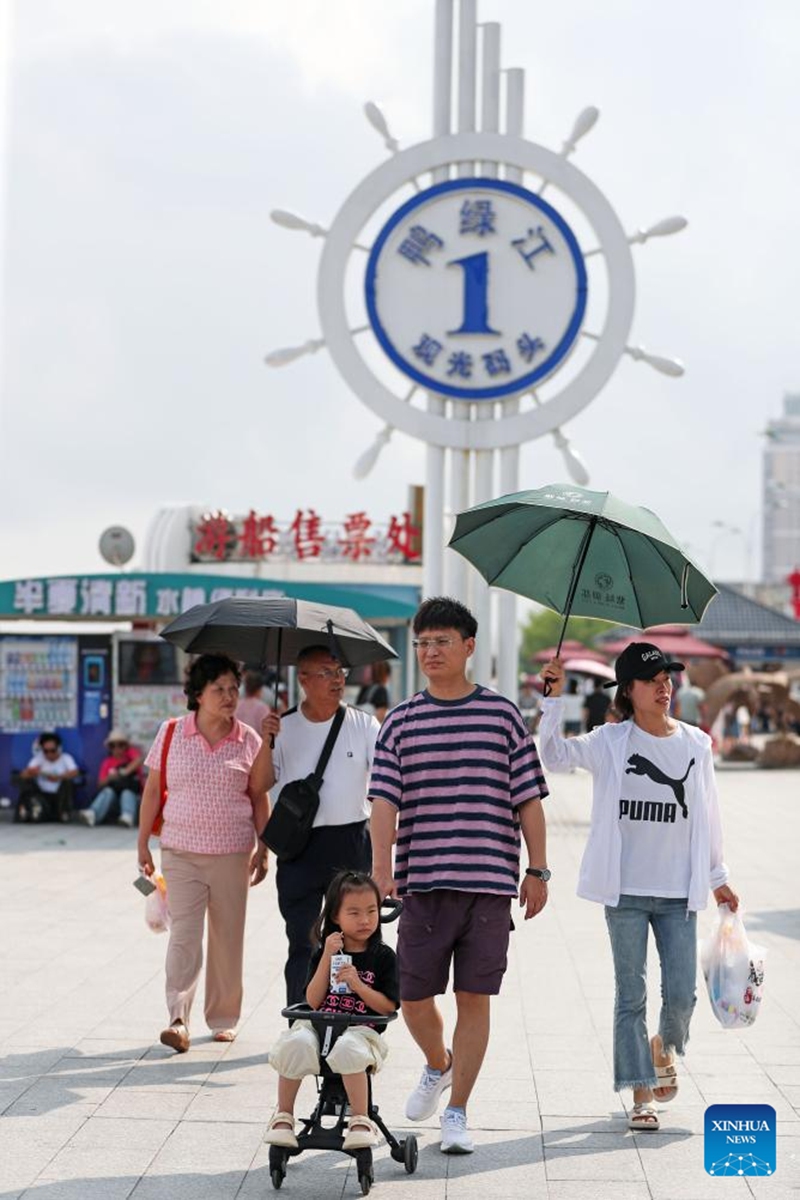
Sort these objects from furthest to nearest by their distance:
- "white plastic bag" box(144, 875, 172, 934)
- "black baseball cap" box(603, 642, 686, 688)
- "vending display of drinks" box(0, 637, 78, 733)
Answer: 1. "vending display of drinks" box(0, 637, 78, 733)
2. "white plastic bag" box(144, 875, 172, 934)
3. "black baseball cap" box(603, 642, 686, 688)

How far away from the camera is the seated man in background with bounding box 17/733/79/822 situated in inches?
700

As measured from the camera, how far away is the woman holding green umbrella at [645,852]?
5.94 m

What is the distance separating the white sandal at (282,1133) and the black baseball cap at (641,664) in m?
1.87

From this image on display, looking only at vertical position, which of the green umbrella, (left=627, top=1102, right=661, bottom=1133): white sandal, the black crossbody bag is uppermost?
the green umbrella

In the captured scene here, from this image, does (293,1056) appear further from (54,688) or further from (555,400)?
(555,400)

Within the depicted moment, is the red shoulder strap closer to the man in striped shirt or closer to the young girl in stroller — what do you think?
the man in striped shirt

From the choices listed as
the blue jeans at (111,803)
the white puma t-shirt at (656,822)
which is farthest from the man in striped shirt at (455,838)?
the blue jeans at (111,803)

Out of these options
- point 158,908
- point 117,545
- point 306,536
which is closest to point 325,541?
point 306,536

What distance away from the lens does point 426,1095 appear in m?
5.87

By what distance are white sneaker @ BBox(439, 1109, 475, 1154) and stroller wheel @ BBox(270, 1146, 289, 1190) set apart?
0.65m

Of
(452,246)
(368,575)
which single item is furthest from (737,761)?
(452,246)

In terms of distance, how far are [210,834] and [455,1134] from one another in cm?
205

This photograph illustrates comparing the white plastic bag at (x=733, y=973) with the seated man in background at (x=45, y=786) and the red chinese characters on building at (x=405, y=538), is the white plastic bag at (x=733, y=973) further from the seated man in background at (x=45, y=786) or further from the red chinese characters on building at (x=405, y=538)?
the red chinese characters on building at (x=405, y=538)

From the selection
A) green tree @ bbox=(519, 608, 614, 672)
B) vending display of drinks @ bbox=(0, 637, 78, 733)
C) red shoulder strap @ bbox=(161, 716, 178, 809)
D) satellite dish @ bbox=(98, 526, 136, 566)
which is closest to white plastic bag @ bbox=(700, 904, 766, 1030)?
red shoulder strap @ bbox=(161, 716, 178, 809)
